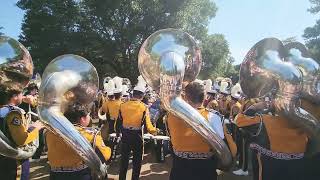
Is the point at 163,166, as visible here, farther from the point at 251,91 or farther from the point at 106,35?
the point at 106,35

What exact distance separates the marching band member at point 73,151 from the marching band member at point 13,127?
0.91ft

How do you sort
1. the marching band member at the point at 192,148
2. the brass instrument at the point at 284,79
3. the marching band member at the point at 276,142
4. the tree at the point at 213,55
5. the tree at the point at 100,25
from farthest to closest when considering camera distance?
the tree at the point at 213,55 < the tree at the point at 100,25 < the marching band member at the point at 192,148 < the marching band member at the point at 276,142 < the brass instrument at the point at 284,79

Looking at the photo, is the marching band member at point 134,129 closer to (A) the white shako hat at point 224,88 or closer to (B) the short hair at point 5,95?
(B) the short hair at point 5,95

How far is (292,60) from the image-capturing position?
3676 millimetres

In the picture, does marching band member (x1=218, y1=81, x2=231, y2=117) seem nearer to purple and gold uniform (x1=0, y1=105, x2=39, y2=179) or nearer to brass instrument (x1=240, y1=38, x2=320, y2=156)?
brass instrument (x1=240, y1=38, x2=320, y2=156)

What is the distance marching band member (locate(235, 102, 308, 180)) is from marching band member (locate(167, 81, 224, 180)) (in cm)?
43

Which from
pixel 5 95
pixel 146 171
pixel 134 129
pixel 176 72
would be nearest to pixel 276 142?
pixel 176 72

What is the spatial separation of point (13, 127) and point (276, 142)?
252 cm

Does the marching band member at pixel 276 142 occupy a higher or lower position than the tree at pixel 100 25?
lower

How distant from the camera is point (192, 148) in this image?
12.4 ft

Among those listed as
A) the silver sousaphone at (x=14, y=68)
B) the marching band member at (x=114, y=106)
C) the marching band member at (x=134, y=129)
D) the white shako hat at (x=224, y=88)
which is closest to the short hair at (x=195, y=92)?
the silver sousaphone at (x=14, y=68)

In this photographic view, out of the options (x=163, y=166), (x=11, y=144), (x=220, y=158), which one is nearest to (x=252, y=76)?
(x=220, y=158)

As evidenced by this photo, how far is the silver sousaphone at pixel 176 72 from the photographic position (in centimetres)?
337

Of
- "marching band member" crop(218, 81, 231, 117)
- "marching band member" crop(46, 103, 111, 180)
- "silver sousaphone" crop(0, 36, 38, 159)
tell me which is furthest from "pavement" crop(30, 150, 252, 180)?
"marching band member" crop(46, 103, 111, 180)
